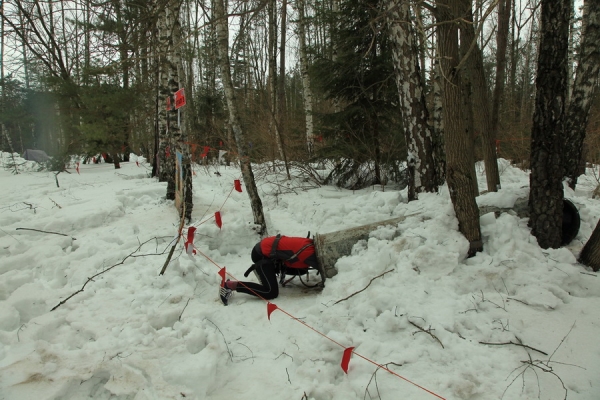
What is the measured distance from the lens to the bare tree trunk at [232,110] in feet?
17.0

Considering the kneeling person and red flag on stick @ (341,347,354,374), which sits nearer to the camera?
red flag on stick @ (341,347,354,374)

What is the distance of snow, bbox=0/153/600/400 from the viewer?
7.86 feet

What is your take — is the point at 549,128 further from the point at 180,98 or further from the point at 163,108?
the point at 163,108

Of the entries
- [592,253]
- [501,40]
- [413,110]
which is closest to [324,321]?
[592,253]

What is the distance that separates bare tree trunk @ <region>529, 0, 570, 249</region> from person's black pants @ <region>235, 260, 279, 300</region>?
114 inches

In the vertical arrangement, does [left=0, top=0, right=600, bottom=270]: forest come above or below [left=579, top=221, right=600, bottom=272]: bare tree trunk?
above

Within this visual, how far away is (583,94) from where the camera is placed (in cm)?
542

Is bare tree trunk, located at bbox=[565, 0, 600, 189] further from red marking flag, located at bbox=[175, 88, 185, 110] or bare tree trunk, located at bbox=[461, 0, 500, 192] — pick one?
red marking flag, located at bbox=[175, 88, 185, 110]

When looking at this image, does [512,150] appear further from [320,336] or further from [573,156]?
[320,336]

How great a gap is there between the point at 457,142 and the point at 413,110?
211 cm

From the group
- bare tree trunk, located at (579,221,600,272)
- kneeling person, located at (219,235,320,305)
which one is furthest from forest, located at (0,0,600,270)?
kneeling person, located at (219,235,320,305)

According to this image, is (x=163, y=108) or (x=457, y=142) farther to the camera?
(x=163, y=108)

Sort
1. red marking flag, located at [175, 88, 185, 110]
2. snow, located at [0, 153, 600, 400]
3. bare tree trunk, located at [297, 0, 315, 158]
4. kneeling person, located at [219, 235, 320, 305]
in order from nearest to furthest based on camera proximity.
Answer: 1. snow, located at [0, 153, 600, 400]
2. kneeling person, located at [219, 235, 320, 305]
3. red marking flag, located at [175, 88, 185, 110]
4. bare tree trunk, located at [297, 0, 315, 158]

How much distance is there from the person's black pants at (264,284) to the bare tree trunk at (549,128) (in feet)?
9.50
